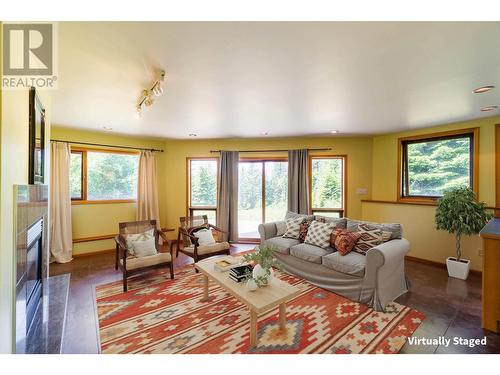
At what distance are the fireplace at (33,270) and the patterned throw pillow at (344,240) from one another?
10.2 feet

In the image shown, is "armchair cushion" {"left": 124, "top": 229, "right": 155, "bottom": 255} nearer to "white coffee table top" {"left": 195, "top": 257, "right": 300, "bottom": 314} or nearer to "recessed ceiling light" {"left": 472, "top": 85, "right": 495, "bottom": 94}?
→ "white coffee table top" {"left": 195, "top": 257, "right": 300, "bottom": 314}

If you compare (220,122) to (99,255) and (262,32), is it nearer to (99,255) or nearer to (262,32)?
(262,32)

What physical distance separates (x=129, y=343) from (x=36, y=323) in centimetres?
96

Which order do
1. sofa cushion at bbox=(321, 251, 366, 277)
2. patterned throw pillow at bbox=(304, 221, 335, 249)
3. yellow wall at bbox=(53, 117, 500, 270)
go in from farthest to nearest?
yellow wall at bbox=(53, 117, 500, 270)
patterned throw pillow at bbox=(304, 221, 335, 249)
sofa cushion at bbox=(321, 251, 366, 277)

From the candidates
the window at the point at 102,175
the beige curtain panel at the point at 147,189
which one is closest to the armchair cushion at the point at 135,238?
the beige curtain panel at the point at 147,189

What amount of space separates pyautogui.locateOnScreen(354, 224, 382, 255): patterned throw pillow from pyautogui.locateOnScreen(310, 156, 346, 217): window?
6.28 feet

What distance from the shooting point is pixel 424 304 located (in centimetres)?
239

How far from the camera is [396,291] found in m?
2.54

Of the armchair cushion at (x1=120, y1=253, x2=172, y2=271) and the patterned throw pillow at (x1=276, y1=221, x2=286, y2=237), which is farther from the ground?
the patterned throw pillow at (x1=276, y1=221, x2=286, y2=237)

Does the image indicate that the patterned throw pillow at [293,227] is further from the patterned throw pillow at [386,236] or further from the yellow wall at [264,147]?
the yellow wall at [264,147]

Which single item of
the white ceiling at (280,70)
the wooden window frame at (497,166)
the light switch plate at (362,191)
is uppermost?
the white ceiling at (280,70)

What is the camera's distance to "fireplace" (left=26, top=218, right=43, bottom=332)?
1796 mm

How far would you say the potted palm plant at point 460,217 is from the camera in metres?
2.89

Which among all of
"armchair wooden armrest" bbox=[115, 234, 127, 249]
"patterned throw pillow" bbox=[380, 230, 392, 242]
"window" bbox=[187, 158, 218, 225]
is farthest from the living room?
"window" bbox=[187, 158, 218, 225]
